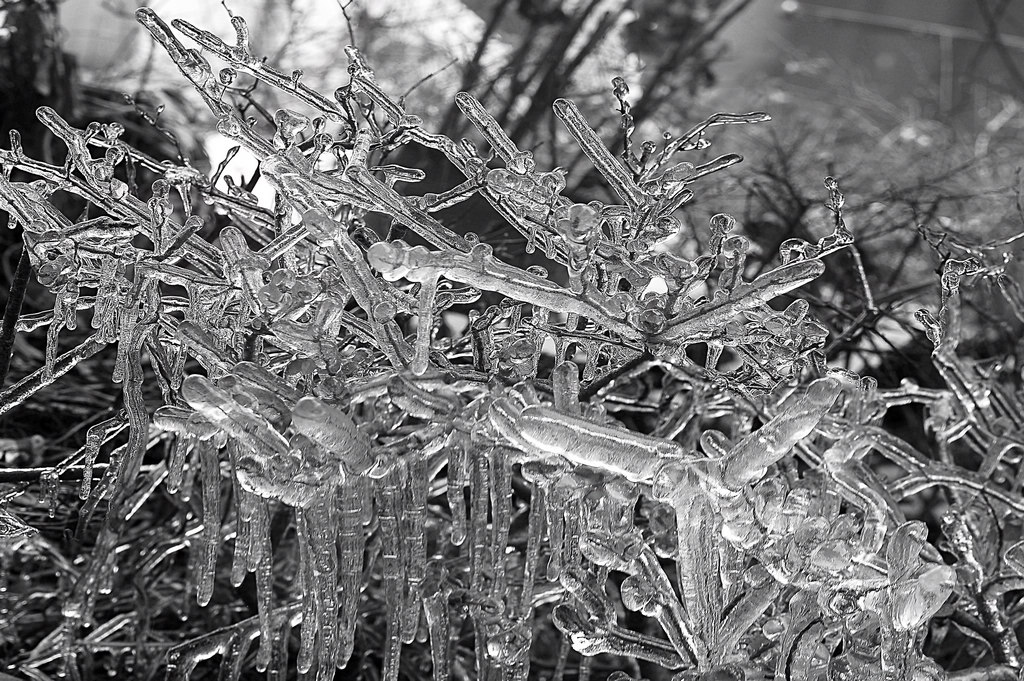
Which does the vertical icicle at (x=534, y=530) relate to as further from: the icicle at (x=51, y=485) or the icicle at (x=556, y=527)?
the icicle at (x=51, y=485)

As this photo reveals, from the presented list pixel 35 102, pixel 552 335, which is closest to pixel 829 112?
pixel 35 102

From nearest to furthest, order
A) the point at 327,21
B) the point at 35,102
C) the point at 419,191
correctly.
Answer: the point at 419,191
the point at 35,102
the point at 327,21

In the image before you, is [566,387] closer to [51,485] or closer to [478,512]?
[478,512]

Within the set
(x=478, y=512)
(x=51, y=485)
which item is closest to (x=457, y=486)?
(x=478, y=512)

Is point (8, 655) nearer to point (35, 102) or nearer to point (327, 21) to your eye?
point (35, 102)

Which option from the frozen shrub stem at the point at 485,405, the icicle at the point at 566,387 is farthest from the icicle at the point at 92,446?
the icicle at the point at 566,387

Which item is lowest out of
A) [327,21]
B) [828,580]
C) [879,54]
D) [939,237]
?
[828,580]

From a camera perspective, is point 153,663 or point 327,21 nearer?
point 153,663

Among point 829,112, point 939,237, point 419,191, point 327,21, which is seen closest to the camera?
point 939,237

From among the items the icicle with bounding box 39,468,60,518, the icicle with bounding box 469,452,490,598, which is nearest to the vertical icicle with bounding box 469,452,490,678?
the icicle with bounding box 469,452,490,598
